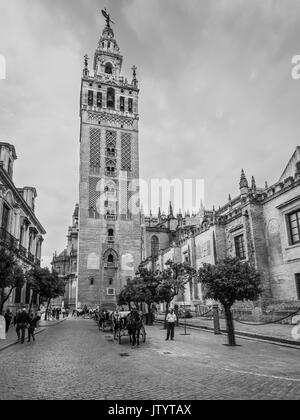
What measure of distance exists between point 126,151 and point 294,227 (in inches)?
1561

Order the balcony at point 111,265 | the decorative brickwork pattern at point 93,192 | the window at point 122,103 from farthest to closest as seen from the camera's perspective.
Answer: the window at point 122,103
the decorative brickwork pattern at point 93,192
the balcony at point 111,265

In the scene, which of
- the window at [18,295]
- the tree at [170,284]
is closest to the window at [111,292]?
the window at [18,295]

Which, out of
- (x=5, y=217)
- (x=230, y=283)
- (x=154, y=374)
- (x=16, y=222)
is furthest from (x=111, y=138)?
(x=154, y=374)

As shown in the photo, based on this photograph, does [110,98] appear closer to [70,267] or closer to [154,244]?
[154,244]

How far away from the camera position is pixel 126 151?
5606 centimetres

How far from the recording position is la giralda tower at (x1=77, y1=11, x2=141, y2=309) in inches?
1902

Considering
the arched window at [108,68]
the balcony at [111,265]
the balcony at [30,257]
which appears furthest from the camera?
the arched window at [108,68]

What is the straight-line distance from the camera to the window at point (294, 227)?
2008 cm

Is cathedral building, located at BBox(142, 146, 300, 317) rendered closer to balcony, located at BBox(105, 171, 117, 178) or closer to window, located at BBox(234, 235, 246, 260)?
window, located at BBox(234, 235, 246, 260)

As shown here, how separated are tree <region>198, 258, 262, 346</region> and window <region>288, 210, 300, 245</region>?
860cm

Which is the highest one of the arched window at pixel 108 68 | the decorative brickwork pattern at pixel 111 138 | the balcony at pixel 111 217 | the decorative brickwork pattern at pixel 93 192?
the arched window at pixel 108 68

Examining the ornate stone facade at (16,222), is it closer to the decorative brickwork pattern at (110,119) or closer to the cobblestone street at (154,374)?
the cobblestone street at (154,374)

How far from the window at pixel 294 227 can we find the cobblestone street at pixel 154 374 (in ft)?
33.8
